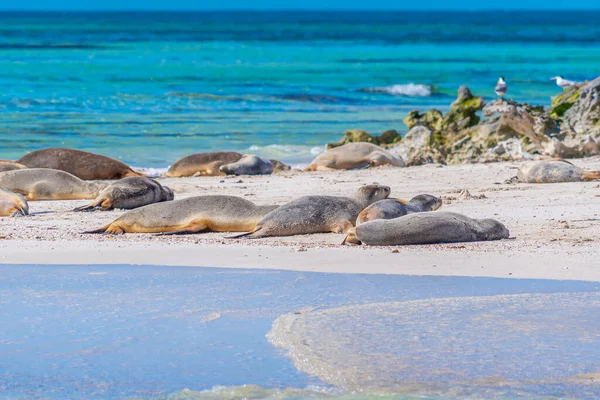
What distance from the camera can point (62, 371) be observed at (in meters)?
3.36

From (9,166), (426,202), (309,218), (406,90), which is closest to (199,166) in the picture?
(9,166)

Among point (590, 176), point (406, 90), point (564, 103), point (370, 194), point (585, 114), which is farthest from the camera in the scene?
point (406, 90)

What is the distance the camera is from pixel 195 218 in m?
6.80

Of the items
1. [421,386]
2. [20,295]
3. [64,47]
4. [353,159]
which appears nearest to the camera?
[421,386]

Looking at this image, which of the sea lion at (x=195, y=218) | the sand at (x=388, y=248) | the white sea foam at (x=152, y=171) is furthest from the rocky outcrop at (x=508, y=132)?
the sea lion at (x=195, y=218)

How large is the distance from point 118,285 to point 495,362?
2069 millimetres

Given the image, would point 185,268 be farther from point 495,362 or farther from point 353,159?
point 353,159

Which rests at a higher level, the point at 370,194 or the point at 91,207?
the point at 370,194

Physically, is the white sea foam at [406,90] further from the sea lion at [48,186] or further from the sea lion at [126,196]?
the sea lion at [126,196]

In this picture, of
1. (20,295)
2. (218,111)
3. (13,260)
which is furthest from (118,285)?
(218,111)

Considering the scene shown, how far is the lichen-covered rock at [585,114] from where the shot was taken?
41.7ft

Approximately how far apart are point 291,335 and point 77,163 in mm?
7208

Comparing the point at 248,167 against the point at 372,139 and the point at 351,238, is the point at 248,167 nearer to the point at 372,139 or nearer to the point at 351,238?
the point at 372,139

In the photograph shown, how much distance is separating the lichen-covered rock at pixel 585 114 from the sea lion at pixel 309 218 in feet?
21.6
